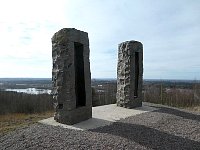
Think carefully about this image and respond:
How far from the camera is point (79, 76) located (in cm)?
847

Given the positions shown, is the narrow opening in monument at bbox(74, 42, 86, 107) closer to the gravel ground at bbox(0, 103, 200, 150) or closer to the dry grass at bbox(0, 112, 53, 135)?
the gravel ground at bbox(0, 103, 200, 150)

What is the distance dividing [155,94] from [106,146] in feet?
33.0

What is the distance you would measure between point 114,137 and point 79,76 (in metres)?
2.77

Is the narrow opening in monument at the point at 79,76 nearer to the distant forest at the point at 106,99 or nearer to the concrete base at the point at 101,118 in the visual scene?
the concrete base at the point at 101,118

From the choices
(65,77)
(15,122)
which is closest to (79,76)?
(65,77)

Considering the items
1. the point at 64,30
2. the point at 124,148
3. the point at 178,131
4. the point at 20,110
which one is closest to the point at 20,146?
the point at 124,148

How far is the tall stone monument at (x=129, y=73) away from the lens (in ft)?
35.9

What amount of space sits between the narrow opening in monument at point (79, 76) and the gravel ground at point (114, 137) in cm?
133

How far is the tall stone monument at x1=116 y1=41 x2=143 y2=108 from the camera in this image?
35.9 ft

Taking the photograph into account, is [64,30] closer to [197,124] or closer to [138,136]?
[138,136]

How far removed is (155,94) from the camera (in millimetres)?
15258

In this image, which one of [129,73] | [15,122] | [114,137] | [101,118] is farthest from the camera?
[129,73]

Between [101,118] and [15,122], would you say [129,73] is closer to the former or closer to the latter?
[101,118]

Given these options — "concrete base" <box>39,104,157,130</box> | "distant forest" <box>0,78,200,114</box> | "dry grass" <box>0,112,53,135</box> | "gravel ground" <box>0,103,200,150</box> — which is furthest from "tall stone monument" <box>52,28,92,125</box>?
"distant forest" <box>0,78,200,114</box>
